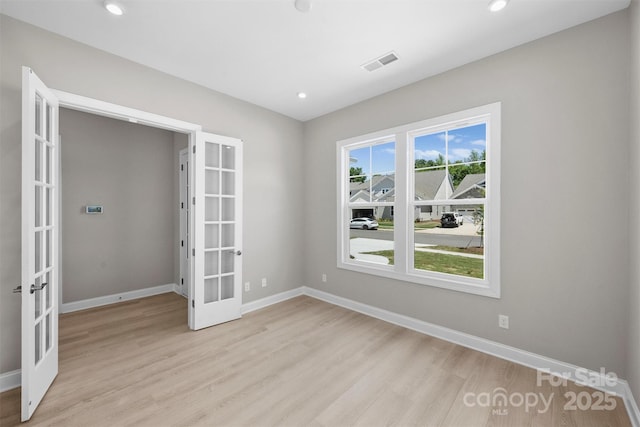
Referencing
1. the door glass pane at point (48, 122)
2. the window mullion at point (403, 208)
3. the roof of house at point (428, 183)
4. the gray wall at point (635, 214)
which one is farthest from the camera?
the window mullion at point (403, 208)

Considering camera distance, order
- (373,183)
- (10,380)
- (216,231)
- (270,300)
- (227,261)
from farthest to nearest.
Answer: (270,300)
(373,183)
(227,261)
(216,231)
(10,380)

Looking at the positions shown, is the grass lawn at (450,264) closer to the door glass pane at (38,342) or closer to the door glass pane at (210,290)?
the door glass pane at (210,290)

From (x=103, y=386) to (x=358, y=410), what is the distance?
207cm

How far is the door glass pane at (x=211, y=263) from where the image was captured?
3.34 metres

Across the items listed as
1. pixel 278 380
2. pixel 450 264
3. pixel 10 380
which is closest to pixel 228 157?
pixel 278 380

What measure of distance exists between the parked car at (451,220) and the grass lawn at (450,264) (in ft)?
1.19

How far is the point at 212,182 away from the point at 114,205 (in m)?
2.00

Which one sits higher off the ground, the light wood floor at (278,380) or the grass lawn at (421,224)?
the grass lawn at (421,224)

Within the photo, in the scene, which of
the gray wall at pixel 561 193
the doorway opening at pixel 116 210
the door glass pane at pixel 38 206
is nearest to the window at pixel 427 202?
the gray wall at pixel 561 193

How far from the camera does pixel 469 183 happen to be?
288cm

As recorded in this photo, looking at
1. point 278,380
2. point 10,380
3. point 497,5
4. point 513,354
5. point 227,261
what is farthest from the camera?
point 227,261

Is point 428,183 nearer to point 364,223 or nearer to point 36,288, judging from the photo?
point 364,223

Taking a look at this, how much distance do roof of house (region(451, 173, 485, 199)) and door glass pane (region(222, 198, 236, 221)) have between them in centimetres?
280

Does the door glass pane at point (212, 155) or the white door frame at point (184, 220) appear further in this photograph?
the white door frame at point (184, 220)
